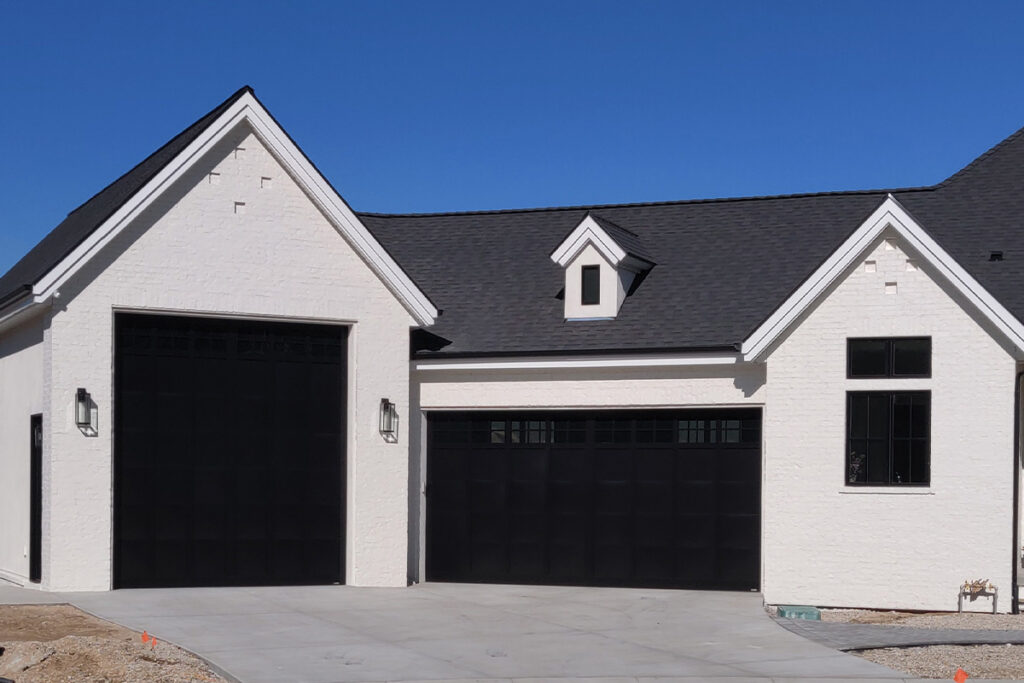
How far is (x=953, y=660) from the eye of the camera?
563 inches

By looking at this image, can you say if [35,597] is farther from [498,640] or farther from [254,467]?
[498,640]

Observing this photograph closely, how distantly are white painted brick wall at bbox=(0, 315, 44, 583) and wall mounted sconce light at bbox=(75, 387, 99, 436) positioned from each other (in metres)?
1.05

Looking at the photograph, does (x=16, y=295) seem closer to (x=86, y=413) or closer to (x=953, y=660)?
(x=86, y=413)

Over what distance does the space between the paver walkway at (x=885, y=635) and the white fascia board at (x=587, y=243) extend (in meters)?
7.01

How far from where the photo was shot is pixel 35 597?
1797cm

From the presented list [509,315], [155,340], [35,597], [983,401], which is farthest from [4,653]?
[983,401]

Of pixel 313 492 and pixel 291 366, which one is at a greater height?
pixel 291 366

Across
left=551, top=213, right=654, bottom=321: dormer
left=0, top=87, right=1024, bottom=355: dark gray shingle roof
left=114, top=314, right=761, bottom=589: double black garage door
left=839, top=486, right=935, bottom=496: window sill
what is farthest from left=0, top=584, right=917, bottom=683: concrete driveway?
left=551, top=213, right=654, bottom=321: dormer

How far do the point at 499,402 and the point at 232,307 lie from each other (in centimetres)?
457

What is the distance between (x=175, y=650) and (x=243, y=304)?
273 inches

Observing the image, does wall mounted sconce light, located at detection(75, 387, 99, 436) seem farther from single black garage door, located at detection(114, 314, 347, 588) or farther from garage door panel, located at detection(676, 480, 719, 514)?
garage door panel, located at detection(676, 480, 719, 514)

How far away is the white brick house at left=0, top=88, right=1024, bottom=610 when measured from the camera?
18625mm

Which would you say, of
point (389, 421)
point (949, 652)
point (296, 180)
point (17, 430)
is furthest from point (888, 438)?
point (17, 430)

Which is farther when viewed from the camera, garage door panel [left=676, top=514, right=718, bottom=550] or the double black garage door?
garage door panel [left=676, top=514, right=718, bottom=550]
